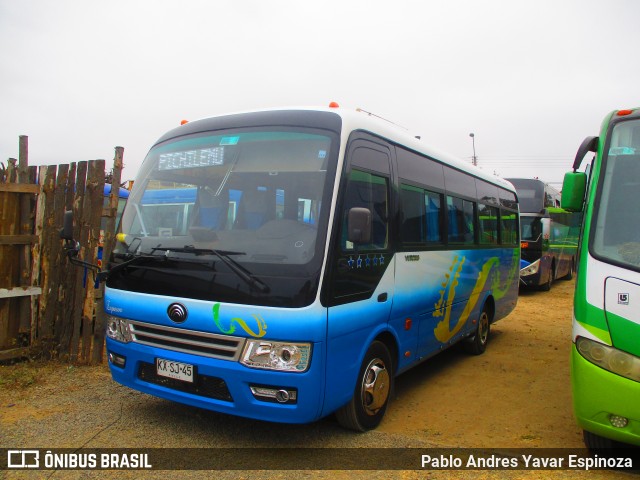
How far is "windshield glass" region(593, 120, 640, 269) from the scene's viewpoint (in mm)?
3953

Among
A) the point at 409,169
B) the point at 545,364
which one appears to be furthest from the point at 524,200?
the point at 409,169

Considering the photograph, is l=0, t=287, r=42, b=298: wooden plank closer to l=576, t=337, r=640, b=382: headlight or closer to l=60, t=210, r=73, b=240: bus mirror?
l=60, t=210, r=73, b=240: bus mirror

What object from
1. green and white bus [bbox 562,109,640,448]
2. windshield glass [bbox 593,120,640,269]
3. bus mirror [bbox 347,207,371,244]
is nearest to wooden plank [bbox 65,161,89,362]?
bus mirror [bbox 347,207,371,244]

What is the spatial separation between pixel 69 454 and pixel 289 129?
10.4ft

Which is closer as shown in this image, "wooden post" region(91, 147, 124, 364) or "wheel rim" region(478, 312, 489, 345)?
"wooden post" region(91, 147, 124, 364)

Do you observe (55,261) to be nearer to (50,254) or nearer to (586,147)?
(50,254)

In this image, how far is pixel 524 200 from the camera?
1742cm

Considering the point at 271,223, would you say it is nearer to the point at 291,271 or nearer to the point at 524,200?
the point at 291,271

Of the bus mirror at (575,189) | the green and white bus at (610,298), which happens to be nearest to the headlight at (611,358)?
the green and white bus at (610,298)

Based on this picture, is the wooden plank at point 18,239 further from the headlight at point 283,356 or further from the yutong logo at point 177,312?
the headlight at point 283,356

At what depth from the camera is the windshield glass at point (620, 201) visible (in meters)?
3.95

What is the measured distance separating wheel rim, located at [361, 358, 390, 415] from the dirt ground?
0.25 metres

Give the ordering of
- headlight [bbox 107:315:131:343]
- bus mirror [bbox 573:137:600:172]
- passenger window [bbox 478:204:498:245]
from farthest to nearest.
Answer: passenger window [bbox 478:204:498:245] < bus mirror [bbox 573:137:600:172] < headlight [bbox 107:315:131:343]

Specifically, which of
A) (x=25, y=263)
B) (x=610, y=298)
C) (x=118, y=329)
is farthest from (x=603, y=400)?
(x=25, y=263)
